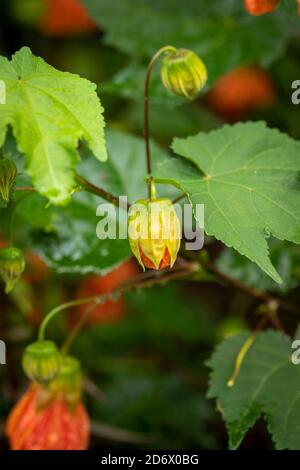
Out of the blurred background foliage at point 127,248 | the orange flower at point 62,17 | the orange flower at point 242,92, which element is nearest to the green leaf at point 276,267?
the blurred background foliage at point 127,248

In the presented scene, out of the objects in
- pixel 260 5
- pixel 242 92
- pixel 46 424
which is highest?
pixel 242 92

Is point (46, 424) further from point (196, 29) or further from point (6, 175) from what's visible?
point (196, 29)

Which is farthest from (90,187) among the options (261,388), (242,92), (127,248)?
(242,92)

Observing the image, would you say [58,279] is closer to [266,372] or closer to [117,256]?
[117,256]

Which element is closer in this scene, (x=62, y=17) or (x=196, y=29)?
(x=196, y=29)

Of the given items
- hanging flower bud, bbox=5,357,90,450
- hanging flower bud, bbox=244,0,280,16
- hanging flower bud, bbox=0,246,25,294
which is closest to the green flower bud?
hanging flower bud, bbox=5,357,90,450

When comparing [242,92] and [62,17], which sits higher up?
[62,17]
